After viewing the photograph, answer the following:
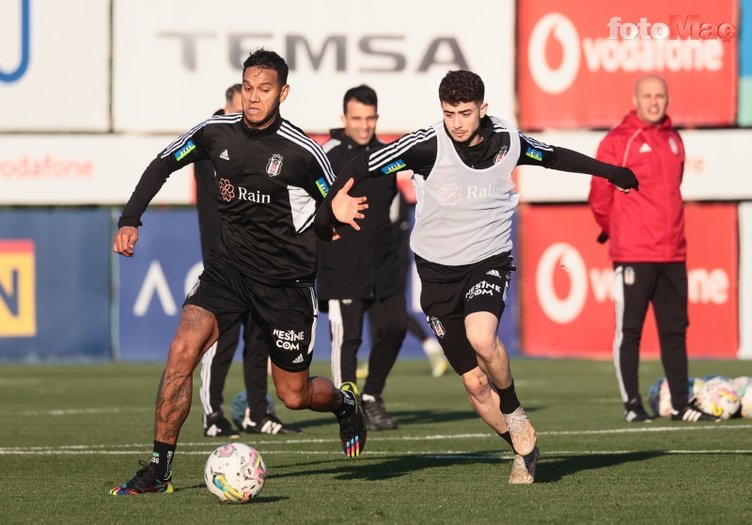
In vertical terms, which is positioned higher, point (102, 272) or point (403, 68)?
point (403, 68)

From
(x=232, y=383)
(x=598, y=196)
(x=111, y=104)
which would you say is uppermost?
(x=111, y=104)

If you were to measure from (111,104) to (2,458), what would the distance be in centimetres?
1209

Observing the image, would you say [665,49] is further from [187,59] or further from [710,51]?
[187,59]

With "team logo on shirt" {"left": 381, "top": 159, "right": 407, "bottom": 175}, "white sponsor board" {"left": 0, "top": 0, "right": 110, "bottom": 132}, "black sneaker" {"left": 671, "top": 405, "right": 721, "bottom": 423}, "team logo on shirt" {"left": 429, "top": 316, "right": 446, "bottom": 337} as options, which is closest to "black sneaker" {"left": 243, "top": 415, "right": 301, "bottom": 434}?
"black sneaker" {"left": 671, "top": 405, "right": 721, "bottom": 423}

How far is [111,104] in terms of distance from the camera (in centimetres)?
2136

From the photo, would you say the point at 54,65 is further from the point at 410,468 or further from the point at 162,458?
the point at 162,458

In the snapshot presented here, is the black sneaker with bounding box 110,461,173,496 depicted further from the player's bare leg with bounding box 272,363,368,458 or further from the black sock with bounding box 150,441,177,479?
the player's bare leg with bounding box 272,363,368,458

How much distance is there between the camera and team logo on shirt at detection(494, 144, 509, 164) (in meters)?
8.45

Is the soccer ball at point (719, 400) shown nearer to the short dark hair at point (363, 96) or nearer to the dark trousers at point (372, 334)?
the dark trousers at point (372, 334)

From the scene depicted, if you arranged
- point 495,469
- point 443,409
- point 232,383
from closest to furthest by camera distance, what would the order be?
point 495,469
point 443,409
point 232,383

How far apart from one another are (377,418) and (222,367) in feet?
4.01

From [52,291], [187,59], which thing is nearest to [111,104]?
[187,59]

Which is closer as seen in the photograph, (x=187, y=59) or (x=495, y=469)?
(x=495, y=469)

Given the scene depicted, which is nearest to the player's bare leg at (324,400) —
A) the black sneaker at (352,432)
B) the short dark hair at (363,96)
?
the black sneaker at (352,432)
